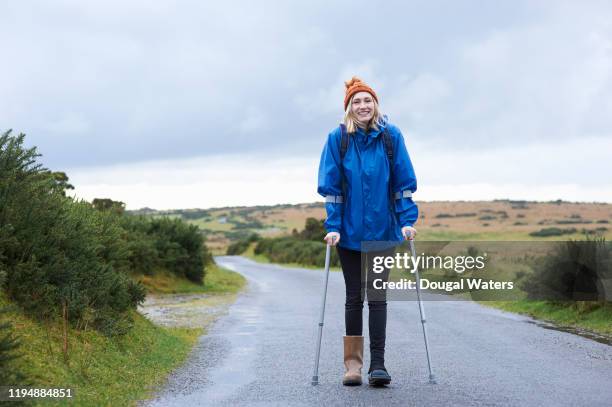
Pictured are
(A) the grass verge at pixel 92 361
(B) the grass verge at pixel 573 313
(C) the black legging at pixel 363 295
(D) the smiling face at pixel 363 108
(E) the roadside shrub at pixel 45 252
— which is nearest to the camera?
(A) the grass verge at pixel 92 361

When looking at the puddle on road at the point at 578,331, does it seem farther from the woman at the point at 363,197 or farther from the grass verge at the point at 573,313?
the woman at the point at 363,197

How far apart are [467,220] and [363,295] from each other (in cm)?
8011

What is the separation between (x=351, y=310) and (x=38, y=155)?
3816 millimetres

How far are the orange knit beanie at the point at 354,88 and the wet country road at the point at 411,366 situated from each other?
255 cm

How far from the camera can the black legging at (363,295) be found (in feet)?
22.9

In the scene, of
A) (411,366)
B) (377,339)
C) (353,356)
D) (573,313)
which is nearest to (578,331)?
(573,313)

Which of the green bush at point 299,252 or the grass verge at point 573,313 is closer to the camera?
the grass verge at point 573,313

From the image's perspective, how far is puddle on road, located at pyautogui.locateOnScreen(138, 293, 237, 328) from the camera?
14.3 m

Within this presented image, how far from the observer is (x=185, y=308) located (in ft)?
58.1

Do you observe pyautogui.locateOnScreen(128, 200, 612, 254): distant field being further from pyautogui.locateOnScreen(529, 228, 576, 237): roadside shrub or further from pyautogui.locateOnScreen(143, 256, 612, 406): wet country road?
pyautogui.locateOnScreen(143, 256, 612, 406): wet country road

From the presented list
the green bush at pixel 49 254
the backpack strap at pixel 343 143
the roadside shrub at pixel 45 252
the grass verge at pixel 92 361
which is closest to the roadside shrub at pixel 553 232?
the green bush at pixel 49 254

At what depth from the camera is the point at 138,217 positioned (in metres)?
26.6

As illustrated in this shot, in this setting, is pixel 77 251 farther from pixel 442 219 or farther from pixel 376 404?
pixel 442 219

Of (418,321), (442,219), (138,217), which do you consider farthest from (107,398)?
(442,219)
